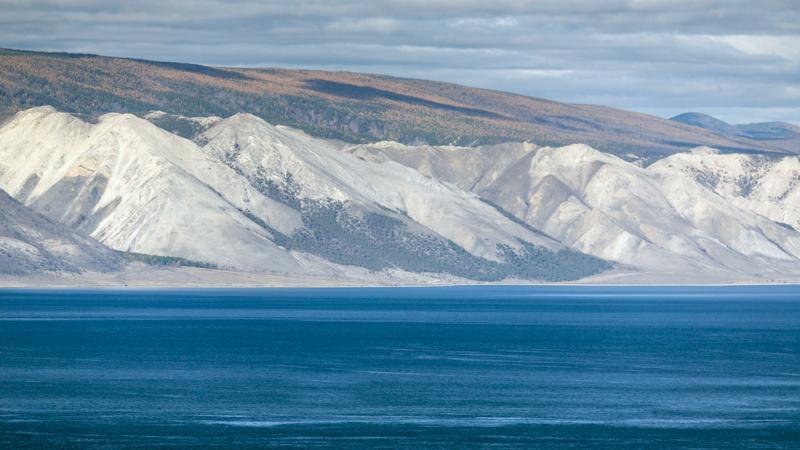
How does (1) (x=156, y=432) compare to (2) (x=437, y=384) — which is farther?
(2) (x=437, y=384)

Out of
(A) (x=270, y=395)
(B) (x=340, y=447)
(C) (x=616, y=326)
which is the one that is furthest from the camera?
Answer: (C) (x=616, y=326)

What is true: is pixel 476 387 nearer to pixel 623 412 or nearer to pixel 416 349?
pixel 623 412

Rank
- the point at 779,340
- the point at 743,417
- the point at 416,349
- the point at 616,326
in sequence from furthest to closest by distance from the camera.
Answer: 1. the point at 616,326
2. the point at 779,340
3. the point at 416,349
4. the point at 743,417

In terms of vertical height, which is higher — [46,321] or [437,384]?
[437,384]

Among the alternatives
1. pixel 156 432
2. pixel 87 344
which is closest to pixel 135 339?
pixel 87 344

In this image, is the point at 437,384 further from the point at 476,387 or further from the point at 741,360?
the point at 741,360

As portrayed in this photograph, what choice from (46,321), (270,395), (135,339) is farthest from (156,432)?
(46,321)
